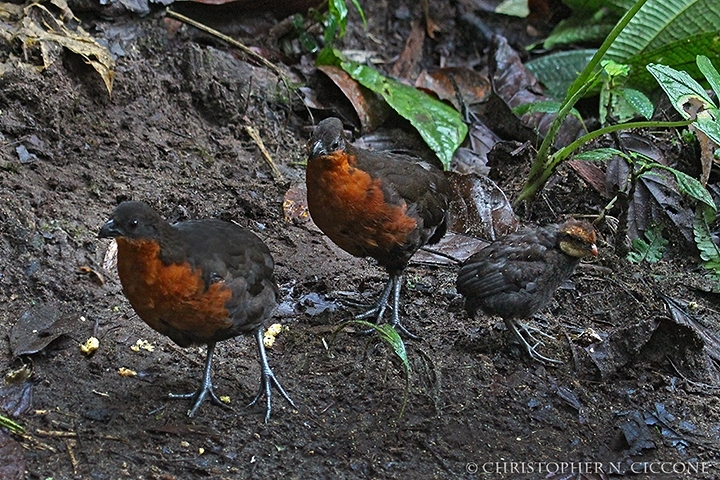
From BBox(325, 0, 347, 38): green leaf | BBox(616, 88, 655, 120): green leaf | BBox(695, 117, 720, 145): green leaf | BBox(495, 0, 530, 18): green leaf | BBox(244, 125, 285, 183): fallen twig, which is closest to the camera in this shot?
BBox(695, 117, 720, 145): green leaf

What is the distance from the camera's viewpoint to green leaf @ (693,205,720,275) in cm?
534

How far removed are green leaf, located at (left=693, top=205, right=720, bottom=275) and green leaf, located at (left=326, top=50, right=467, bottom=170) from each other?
1.84 m

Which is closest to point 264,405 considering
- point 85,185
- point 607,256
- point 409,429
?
point 409,429

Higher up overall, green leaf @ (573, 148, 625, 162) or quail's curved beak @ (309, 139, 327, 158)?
quail's curved beak @ (309, 139, 327, 158)

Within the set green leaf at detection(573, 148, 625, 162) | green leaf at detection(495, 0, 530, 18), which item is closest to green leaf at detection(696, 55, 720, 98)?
green leaf at detection(573, 148, 625, 162)

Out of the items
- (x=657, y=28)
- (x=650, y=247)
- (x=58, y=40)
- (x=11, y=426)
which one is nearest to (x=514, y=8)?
(x=657, y=28)

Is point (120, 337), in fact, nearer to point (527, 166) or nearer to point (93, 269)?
point (93, 269)

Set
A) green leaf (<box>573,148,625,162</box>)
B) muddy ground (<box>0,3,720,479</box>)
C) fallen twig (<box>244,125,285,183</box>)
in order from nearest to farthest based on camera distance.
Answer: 1. muddy ground (<box>0,3,720,479</box>)
2. green leaf (<box>573,148,625,162</box>)
3. fallen twig (<box>244,125,285,183</box>)

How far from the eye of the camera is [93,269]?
465 centimetres

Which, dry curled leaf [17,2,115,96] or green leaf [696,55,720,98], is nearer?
green leaf [696,55,720,98]

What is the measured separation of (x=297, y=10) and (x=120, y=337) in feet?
12.5

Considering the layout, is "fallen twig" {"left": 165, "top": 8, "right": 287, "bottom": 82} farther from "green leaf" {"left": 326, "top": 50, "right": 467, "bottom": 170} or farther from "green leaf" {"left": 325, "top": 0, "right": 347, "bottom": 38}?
"green leaf" {"left": 325, "top": 0, "right": 347, "bottom": 38}

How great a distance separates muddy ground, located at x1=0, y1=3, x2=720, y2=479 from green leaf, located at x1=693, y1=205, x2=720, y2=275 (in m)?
0.10

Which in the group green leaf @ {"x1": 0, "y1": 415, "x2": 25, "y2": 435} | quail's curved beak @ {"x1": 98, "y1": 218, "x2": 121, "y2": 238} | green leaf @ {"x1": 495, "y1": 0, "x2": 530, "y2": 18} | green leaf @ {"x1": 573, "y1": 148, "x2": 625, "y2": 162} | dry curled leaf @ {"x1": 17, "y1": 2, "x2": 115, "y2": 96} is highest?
quail's curved beak @ {"x1": 98, "y1": 218, "x2": 121, "y2": 238}
